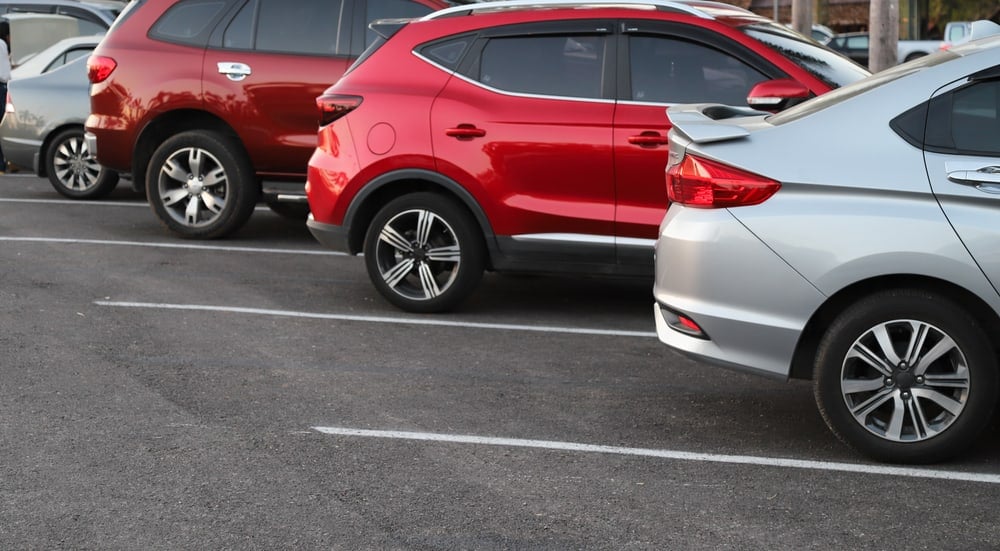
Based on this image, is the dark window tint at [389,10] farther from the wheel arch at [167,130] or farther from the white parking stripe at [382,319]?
the white parking stripe at [382,319]

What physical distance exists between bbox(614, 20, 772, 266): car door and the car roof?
0.17 metres

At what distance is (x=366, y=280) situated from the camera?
9805mm

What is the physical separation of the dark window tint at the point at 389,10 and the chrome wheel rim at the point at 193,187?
61.1 inches

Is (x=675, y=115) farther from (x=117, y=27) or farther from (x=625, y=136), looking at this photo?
(x=117, y=27)

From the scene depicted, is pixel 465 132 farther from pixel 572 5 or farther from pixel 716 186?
Answer: pixel 716 186

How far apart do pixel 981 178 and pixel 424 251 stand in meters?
3.90

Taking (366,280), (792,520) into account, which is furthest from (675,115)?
(366,280)

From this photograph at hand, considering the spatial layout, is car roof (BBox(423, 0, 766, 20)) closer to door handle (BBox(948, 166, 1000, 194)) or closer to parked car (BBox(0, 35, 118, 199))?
door handle (BBox(948, 166, 1000, 194))

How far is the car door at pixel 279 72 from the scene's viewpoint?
1080cm

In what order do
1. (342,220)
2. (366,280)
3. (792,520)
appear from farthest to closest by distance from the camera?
(366,280) → (342,220) → (792,520)

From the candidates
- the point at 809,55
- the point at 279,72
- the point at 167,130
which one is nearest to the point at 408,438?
the point at 809,55

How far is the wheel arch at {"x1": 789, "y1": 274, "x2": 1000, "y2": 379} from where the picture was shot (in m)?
5.40

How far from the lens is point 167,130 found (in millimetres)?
11352

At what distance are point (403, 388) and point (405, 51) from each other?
2.70m
